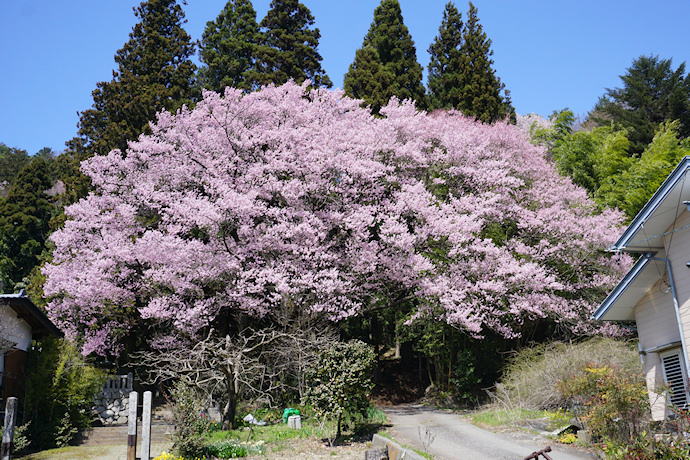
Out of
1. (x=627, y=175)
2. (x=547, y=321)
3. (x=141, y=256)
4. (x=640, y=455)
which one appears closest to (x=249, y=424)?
(x=141, y=256)

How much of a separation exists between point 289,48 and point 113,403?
19.9 metres

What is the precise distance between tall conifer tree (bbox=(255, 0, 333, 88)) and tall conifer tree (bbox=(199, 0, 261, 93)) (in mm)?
818

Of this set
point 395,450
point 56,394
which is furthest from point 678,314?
point 56,394

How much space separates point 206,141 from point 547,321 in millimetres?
13339

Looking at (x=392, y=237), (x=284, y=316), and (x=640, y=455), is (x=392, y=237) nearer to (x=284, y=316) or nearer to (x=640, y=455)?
(x=284, y=316)

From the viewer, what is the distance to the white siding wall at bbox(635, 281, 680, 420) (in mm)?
9172

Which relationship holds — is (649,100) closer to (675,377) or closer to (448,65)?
(448,65)

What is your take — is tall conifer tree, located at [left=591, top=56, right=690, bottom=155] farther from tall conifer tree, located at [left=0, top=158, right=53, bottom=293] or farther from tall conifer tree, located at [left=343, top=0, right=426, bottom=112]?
tall conifer tree, located at [left=0, top=158, right=53, bottom=293]

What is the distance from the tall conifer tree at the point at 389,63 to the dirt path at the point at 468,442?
15.9 metres

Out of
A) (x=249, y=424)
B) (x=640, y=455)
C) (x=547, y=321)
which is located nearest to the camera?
(x=640, y=455)

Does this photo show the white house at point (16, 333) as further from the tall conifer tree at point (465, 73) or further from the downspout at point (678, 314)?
the tall conifer tree at point (465, 73)

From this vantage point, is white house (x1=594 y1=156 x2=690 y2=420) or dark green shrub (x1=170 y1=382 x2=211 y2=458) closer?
white house (x1=594 y1=156 x2=690 y2=420)

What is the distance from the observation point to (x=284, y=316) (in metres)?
15.4

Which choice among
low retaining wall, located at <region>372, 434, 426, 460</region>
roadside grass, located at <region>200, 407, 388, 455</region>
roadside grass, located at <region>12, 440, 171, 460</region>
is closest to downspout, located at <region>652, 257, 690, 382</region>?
low retaining wall, located at <region>372, 434, 426, 460</region>
